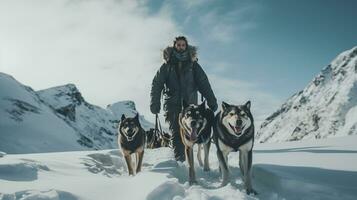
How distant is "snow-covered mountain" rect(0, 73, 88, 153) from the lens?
102m

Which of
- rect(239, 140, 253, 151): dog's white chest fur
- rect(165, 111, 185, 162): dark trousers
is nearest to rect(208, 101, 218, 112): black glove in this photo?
rect(165, 111, 185, 162): dark trousers

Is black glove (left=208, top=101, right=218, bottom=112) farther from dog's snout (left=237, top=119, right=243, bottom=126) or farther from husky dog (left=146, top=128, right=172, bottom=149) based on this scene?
husky dog (left=146, top=128, right=172, bottom=149)

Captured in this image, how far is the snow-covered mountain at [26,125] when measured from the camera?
333ft

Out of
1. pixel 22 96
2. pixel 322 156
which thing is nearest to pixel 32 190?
pixel 322 156

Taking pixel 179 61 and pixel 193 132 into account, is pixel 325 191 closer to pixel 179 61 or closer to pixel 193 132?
pixel 193 132

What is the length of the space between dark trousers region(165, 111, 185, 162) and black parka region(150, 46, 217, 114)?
163mm

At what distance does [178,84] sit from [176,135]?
4.25 feet

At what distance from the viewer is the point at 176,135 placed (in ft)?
34.3

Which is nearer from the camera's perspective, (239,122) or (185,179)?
(239,122)

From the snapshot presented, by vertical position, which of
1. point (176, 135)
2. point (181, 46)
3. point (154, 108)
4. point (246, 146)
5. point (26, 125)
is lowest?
point (246, 146)

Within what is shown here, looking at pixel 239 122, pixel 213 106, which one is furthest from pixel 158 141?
pixel 239 122

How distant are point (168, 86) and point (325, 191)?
511 centimetres

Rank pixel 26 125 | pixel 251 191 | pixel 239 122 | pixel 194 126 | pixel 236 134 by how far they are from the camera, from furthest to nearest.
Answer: pixel 26 125, pixel 194 126, pixel 236 134, pixel 239 122, pixel 251 191

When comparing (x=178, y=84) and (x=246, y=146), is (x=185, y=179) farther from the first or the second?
(x=178, y=84)
